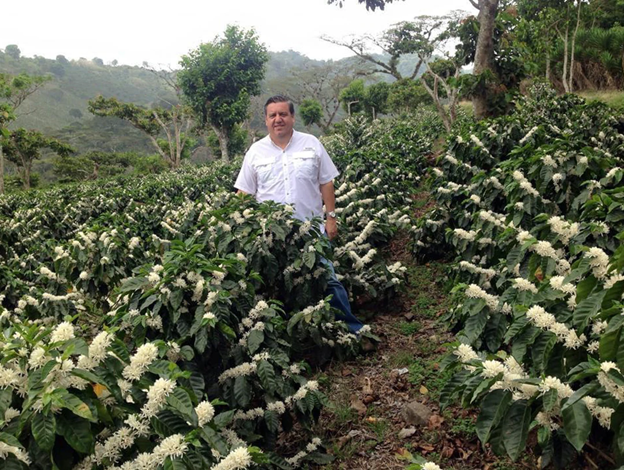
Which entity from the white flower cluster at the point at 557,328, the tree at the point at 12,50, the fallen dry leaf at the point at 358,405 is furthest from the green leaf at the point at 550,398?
the tree at the point at 12,50

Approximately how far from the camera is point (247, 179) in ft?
13.1

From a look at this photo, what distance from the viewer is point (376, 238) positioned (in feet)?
16.8

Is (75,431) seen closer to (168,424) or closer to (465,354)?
(168,424)

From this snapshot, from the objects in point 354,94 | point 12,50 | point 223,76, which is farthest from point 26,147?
point 12,50

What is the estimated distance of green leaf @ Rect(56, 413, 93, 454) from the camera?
1268 mm

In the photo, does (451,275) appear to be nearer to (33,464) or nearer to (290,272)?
(290,272)

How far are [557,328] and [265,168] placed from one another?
2.72 metres

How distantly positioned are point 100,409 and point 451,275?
322 centimetres

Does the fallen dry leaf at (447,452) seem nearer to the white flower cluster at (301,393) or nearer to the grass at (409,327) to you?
the white flower cluster at (301,393)

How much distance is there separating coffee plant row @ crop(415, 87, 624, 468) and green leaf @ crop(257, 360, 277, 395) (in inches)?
35.2

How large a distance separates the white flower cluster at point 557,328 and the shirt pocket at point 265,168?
102 inches

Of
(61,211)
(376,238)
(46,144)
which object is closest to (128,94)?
(46,144)

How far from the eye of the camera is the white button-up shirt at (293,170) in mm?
3789

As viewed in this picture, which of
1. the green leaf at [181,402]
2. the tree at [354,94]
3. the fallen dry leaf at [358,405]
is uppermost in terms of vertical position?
the tree at [354,94]
